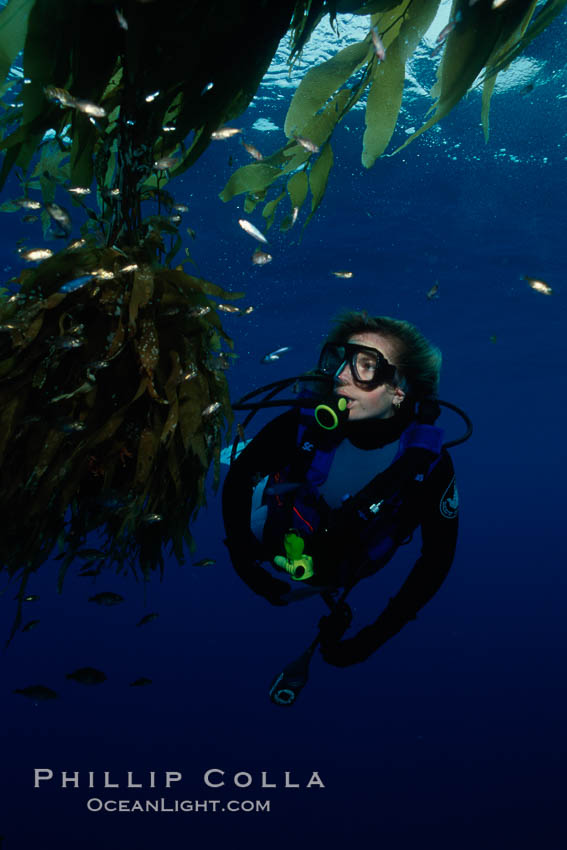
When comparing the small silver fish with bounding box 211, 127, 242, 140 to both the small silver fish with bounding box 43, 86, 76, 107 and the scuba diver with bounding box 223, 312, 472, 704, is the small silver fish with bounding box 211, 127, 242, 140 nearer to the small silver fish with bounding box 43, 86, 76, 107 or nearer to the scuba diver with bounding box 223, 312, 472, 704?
the small silver fish with bounding box 43, 86, 76, 107

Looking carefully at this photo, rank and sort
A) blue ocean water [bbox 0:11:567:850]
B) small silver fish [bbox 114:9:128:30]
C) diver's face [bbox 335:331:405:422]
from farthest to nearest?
blue ocean water [bbox 0:11:567:850] < diver's face [bbox 335:331:405:422] < small silver fish [bbox 114:9:128:30]

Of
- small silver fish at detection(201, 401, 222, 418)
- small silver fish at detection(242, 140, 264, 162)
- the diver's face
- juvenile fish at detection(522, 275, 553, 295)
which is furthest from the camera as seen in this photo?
juvenile fish at detection(522, 275, 553, 295)

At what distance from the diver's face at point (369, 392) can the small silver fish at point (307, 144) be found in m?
1.43

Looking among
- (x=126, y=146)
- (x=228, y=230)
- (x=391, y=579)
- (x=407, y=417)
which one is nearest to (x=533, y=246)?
(x=228, y=230)

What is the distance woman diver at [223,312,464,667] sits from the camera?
3176 millimetres

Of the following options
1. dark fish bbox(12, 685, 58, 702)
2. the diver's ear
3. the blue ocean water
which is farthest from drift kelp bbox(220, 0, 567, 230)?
dark fish bbox(12, 685, 58, 702)

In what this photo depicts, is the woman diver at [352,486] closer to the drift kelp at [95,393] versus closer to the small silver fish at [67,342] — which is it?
the drift kelp at [95,393]

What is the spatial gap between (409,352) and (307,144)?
1.73 meters

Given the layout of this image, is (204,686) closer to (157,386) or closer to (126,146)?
(157,386)

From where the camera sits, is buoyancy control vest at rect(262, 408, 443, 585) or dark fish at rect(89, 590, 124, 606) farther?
dark fish at rect(89, 590, 124, 606)

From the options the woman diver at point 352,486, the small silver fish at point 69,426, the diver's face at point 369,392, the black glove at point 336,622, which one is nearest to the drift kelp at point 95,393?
the small silver fish at point 69,426

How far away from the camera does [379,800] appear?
8.45 meters

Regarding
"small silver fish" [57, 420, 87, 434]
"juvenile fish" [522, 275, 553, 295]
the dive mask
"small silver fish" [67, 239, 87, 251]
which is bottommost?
"small silver fish" [57, 420, 87, 434]

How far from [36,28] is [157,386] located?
165 centimetres
